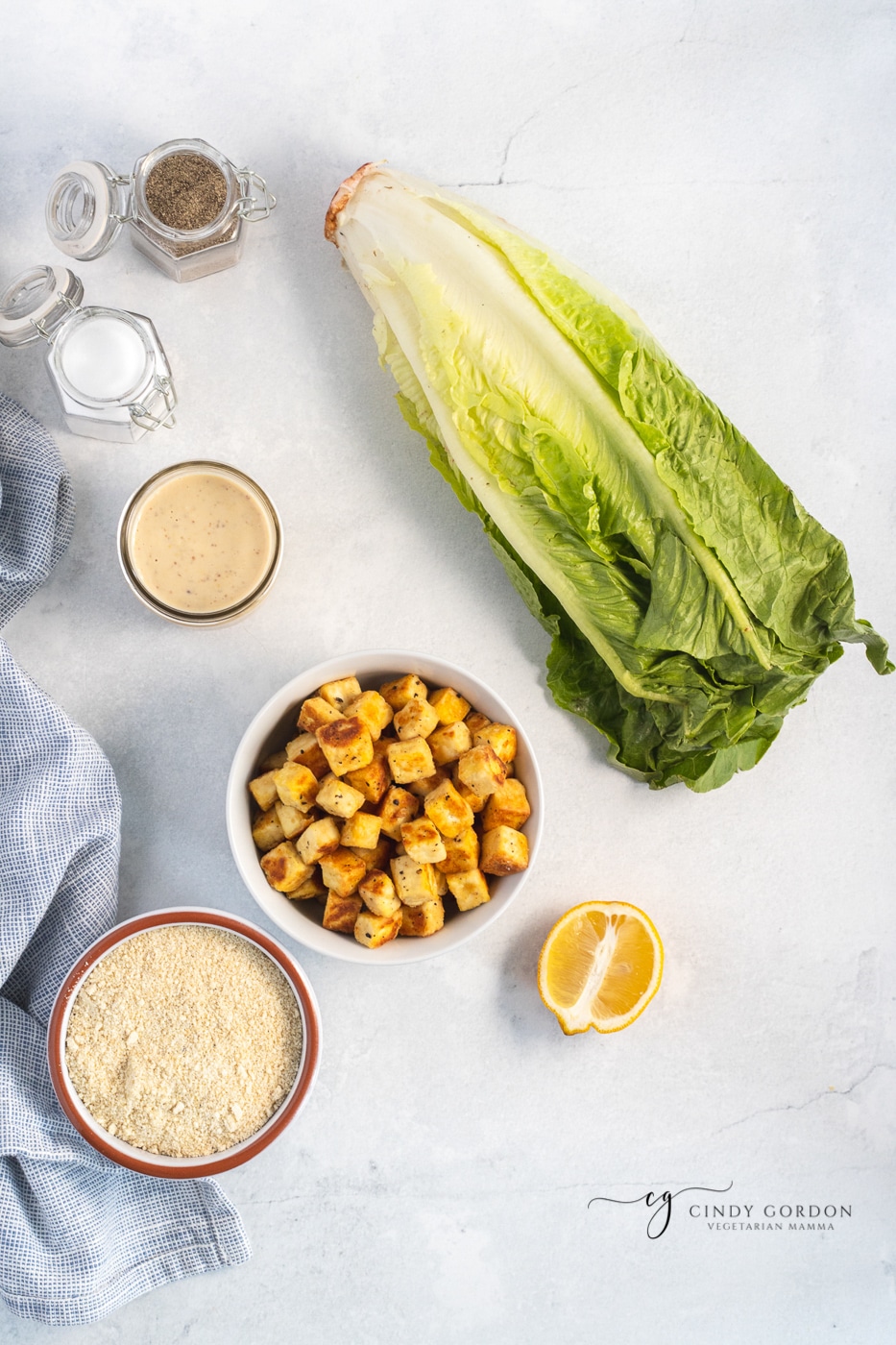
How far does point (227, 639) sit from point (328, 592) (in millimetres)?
312

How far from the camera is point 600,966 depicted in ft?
8.81

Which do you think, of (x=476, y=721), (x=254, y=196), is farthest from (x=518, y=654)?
(x=254, y=196)

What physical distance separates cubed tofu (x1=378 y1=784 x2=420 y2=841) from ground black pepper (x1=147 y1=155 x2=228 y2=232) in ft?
5.17

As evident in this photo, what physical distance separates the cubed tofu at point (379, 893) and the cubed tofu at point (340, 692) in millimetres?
420

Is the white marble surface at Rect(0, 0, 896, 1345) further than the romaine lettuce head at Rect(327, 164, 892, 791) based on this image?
Yes

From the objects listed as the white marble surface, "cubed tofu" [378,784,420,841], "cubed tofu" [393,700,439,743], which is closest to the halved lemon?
the white marble surface

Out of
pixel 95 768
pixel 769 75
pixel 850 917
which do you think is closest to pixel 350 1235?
pixel 95 768

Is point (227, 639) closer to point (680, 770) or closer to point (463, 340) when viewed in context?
point (463, 340)

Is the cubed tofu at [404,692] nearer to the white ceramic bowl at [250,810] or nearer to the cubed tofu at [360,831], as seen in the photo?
the white ceramic bowl at [250,810]

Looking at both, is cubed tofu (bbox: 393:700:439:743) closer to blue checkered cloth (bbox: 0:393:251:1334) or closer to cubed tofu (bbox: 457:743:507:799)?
cubed tofu (bbox: 457:743:507:799)

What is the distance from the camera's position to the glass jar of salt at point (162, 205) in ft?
8.32

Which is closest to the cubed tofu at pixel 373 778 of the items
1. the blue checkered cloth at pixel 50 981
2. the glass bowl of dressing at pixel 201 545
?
the glass bowl of dressing at pixel 201 545

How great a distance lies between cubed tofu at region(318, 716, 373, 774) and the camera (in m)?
2.33

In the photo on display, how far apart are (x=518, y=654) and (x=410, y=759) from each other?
56 cm
